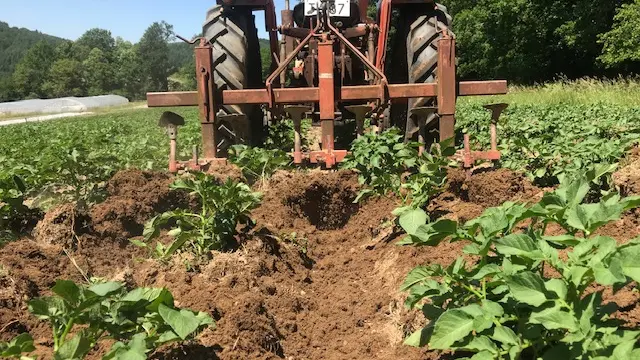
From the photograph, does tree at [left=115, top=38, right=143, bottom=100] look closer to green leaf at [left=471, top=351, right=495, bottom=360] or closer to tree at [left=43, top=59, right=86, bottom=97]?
tree at [left=43, top=59, right=86, bottom=97]

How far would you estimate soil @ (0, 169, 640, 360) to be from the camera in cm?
265

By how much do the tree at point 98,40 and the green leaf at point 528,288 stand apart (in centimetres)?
13050

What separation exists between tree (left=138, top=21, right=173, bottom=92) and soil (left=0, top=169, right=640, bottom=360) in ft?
305

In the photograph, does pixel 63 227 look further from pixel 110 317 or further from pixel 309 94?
pixel 309 94

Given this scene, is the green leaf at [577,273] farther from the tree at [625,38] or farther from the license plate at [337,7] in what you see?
the tree at [625,38]

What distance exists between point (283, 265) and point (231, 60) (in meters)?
2.86

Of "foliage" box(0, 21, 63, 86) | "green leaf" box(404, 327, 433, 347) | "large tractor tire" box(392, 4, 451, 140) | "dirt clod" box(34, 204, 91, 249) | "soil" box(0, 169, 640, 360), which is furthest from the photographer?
"foliage" box(0, 21, 63, 86)

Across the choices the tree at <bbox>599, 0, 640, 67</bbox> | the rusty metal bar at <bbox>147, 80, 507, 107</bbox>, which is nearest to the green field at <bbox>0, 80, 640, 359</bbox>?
the rusty metal bar at <bbox>147, 80, 507, 107</bbox>

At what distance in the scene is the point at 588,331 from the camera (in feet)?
4.78

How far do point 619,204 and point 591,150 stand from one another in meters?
3.01

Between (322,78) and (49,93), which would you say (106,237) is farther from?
(49,93)

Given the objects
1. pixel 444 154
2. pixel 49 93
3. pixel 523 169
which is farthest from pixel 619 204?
pixel 49 93

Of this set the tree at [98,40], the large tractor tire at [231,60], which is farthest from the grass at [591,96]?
the tree at [98,40]

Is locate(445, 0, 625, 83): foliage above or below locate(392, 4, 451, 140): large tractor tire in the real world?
above
